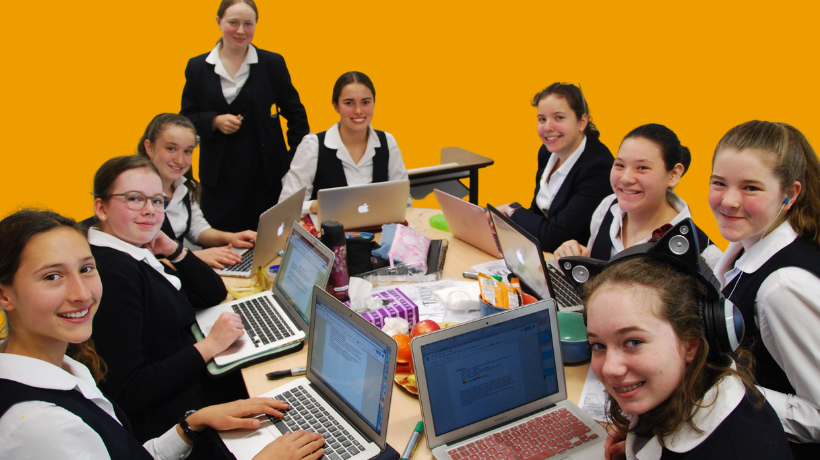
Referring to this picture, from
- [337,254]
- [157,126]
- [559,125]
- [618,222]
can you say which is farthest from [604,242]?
[157,126]

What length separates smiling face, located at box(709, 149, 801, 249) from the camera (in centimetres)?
173

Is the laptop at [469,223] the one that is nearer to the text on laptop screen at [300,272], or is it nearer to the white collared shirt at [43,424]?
the text on laptop screen at [300,272]

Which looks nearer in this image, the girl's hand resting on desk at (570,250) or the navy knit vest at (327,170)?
the girl's hand resting on desk at (570,250)

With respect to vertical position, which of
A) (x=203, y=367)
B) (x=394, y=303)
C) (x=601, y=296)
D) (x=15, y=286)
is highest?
(x=601, y=296)

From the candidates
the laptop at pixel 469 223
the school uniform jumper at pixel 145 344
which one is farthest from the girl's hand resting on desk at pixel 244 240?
the laptop at pixel 469 223

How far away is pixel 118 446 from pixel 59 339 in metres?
0.32

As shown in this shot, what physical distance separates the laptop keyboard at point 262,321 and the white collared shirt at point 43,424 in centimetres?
78

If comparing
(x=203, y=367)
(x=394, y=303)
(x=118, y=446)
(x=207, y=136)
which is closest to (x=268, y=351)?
(x=203, y=367)

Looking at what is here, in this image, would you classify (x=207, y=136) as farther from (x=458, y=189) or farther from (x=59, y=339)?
(x=59, y=339)

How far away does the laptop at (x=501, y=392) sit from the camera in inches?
58.9

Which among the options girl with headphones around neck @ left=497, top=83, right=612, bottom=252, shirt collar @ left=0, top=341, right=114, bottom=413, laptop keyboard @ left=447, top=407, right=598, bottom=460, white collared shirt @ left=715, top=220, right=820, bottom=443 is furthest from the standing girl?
white collared shirt @ left=715, top=220, right=820, bottom=443

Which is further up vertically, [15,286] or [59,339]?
[15,286]

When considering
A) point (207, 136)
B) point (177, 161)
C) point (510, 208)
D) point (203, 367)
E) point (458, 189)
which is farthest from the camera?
point (458, 189)

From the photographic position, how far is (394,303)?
7.32 feet
